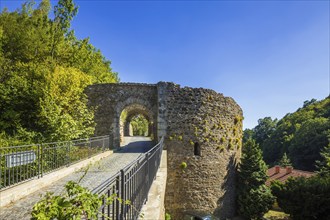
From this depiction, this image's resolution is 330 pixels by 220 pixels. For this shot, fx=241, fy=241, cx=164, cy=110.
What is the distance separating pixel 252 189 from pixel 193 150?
17.7ft

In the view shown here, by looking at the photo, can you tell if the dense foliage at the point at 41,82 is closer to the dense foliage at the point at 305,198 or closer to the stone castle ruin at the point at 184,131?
the stone castle ruin at the point at 184,131

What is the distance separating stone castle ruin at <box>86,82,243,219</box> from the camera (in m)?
14.2

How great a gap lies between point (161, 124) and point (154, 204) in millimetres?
9322

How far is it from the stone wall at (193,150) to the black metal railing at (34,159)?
16.8 feet

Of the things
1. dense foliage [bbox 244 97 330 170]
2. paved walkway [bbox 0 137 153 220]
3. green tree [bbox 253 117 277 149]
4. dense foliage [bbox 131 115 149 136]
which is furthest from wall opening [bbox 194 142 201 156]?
green tree [bbox 253 117 277 149]

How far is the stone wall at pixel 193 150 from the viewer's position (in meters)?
14.2

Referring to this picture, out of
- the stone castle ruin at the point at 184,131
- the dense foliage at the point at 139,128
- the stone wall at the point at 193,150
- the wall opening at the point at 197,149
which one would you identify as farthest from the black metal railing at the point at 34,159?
the dense foliage at the point at 139,128

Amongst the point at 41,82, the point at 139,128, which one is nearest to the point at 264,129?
the point at 139,128

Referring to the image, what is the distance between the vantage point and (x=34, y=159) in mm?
7082

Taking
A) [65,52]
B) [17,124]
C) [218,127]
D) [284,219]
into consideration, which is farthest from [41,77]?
[284,219]

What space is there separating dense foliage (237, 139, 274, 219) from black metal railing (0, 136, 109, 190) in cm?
1042

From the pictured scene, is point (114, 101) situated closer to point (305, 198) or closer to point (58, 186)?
point (58, 186)

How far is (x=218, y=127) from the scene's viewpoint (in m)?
15.1

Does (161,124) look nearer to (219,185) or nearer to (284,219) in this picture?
(219,185)
